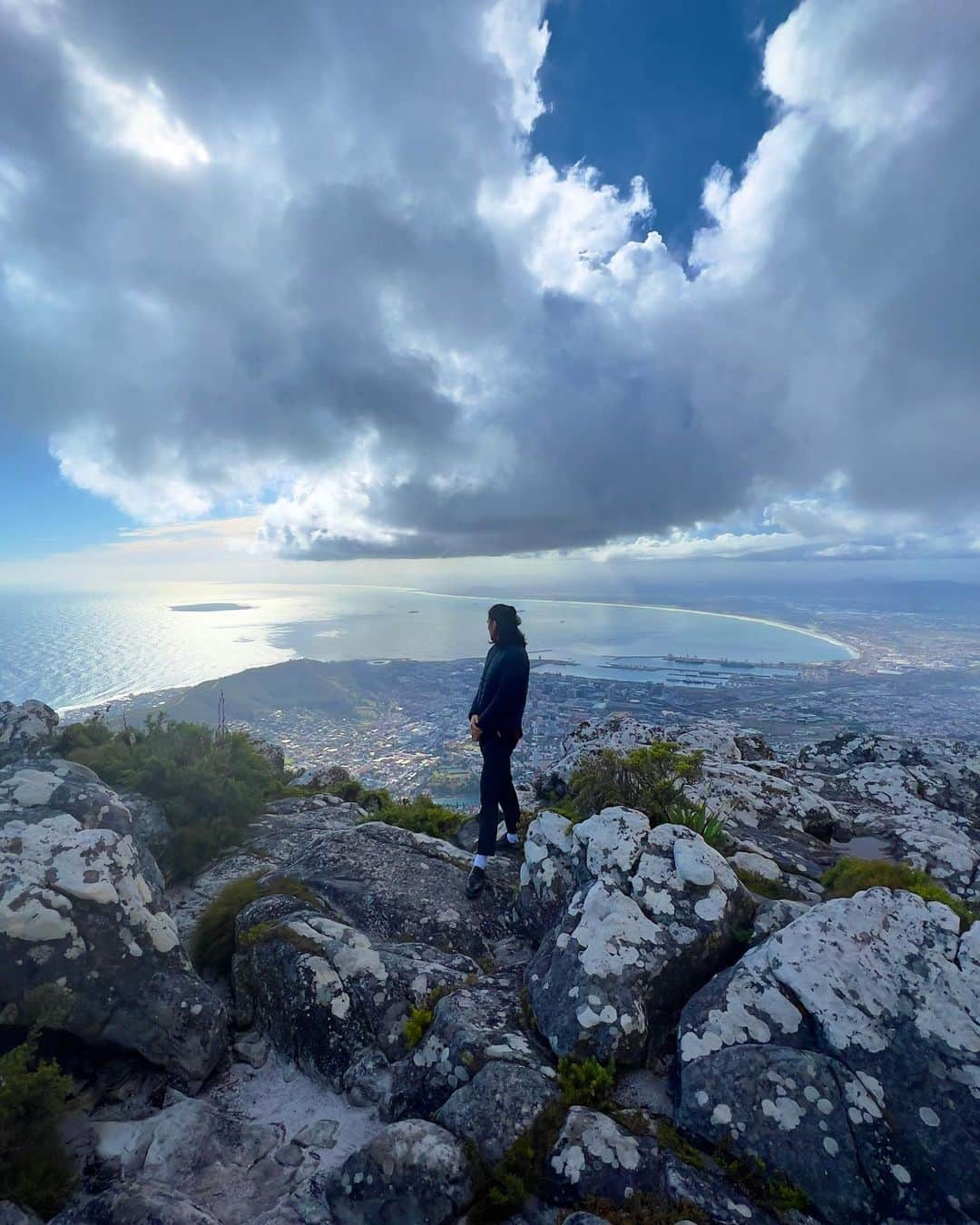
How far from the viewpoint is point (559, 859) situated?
6.81 metres

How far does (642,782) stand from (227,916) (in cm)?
591

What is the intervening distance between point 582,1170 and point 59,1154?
3.76 metres

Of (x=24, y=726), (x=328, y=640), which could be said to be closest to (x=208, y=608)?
(x=328, y=640)

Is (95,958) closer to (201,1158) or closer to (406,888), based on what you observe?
(201,1158)

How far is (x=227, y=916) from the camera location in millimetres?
6551

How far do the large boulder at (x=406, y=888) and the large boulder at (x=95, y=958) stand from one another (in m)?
1.97

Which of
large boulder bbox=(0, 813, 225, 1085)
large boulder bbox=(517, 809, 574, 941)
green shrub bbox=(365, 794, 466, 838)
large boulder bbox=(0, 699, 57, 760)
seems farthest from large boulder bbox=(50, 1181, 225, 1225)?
large boulder bbox=(0, 699, 57, 760)

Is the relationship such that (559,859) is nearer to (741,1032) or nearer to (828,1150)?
(741,1032)

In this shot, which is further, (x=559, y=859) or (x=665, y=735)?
(x=665, y=735)

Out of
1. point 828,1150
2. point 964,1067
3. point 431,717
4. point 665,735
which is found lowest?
point 431,717

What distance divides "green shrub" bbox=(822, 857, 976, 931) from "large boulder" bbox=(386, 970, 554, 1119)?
392 centimetres

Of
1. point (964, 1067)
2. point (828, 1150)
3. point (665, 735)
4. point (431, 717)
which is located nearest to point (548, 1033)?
point (828, 1150)

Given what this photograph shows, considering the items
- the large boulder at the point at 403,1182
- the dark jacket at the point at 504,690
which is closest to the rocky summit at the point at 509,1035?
the large boulder at the point at 403,1182

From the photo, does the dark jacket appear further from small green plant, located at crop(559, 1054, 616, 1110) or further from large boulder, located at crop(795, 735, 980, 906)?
large boulder, located at crop(795, 735, 980, 906)
